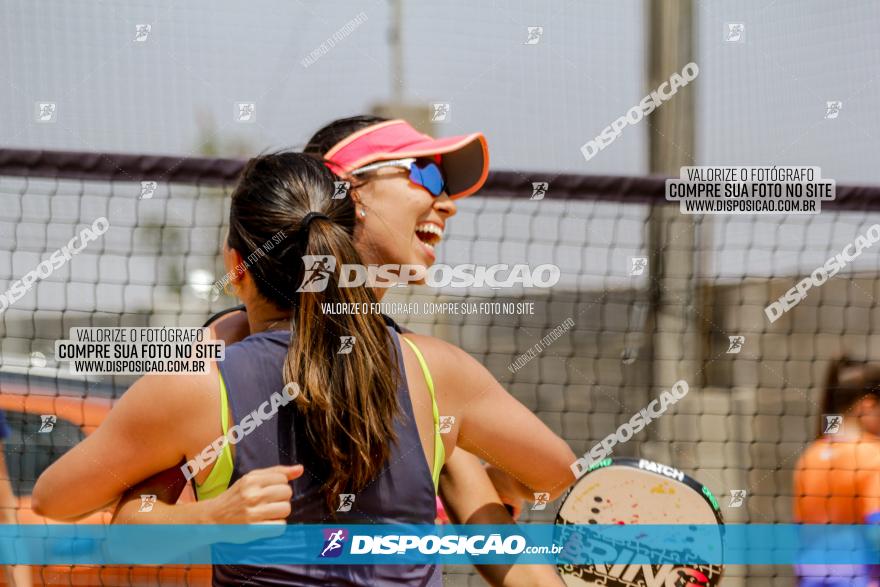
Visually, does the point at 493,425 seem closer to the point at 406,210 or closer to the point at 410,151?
the point at 406,210

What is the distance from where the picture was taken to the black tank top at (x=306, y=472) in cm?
167

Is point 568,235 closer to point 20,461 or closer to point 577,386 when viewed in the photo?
point 577,386

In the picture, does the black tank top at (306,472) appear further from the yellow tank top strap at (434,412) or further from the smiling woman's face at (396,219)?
the smiling woman's face at (396,219)

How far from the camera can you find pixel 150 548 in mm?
1805

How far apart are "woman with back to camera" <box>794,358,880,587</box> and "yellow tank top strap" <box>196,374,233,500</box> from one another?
256 cm

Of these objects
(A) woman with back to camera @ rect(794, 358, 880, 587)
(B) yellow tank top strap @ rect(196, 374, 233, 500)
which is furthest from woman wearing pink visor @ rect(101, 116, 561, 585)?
(A) woman with back to camera @ rect(794, 358, 880, 587)

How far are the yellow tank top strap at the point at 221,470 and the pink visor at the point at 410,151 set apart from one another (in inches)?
27.1

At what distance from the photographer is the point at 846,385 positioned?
12.8 ft

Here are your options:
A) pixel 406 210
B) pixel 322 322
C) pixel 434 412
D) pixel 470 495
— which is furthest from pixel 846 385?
pixel 322 322

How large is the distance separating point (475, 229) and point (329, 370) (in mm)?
2289

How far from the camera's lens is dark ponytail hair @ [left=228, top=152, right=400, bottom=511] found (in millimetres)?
1701

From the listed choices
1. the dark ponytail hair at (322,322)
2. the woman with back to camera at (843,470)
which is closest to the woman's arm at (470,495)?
the dark ponytail hair at (322,322)

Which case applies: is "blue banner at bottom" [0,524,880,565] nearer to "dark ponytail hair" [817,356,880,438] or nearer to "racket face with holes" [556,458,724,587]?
"racket face with holes" [556,458,724,587]

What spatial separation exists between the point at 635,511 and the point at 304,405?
106 cm
